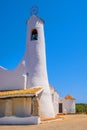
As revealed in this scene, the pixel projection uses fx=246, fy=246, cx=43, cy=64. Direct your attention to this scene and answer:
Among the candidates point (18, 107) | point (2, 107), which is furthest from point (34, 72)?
point (2, 107)

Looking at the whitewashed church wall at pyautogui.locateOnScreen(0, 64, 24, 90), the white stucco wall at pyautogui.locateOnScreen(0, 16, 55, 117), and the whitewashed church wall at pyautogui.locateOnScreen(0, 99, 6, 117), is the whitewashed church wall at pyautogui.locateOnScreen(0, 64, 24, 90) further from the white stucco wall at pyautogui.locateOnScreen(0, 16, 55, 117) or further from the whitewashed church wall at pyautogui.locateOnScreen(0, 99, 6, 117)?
the whitewashed church wall at pyautogui.locateOnScreen(0, 99, 6, 117)

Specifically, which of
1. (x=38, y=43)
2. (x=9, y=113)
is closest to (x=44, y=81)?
(x=38, y=43)

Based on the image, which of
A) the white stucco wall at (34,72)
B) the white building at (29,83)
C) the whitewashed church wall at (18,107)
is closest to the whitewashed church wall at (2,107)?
the white building at (29,83)

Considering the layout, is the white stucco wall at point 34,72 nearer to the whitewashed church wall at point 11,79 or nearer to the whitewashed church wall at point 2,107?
the whitewashed church wall at point 11,79

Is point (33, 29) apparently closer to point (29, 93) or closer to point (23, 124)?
point (29, 93)

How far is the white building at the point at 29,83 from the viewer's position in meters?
21.4

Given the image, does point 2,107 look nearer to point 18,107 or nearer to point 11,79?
point 18,107

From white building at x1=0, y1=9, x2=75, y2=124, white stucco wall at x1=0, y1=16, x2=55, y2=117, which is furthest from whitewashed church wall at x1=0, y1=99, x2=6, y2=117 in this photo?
white stucco wall at x1=0, y1=16, x2=55, y2=117

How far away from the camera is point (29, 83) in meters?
24.8

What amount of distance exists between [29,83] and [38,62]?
2.46m

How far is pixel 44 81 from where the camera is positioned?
82.9 ft

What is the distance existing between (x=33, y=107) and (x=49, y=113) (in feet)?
12.8

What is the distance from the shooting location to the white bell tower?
80.5ft

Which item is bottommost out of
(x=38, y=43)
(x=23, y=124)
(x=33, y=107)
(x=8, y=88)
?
(x=23, y=124)
